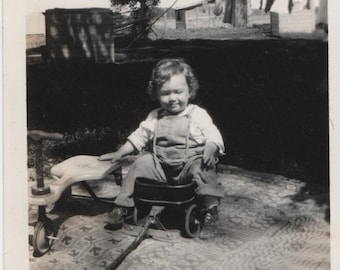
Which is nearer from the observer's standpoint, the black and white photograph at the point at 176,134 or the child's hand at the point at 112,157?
the black and white photograph at the point at 176,134

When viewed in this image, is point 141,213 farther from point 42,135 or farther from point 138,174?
point 42,135

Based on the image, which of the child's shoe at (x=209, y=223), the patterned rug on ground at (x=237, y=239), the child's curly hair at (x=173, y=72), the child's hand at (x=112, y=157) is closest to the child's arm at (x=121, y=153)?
the child's hand at (x=112, y=157)

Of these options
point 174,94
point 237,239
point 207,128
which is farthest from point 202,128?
point 237,239

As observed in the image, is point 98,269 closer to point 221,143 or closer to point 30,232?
point 30,232

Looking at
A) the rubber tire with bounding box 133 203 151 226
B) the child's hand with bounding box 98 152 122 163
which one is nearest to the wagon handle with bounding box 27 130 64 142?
the child's hand with bounding box 98 152 122 163

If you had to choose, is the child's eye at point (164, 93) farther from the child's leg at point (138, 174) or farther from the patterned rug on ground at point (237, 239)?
the patterned rug on ground at point (237, 239)

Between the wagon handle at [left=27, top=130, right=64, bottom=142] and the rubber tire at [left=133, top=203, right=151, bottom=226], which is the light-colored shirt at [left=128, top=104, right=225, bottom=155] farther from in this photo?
the wagon handle at [left=27, top=130, right=64, bottom=142]
